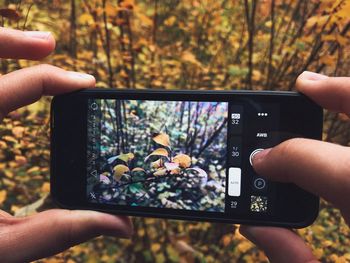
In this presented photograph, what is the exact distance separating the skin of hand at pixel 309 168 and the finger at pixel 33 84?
63 centimetres

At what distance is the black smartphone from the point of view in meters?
1.09

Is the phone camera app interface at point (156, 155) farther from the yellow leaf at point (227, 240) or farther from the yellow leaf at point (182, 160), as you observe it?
the yellow leaf at point (227, 240)

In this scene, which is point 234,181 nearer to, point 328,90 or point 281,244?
point 281,244

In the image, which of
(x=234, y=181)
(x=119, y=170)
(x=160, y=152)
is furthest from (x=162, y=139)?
(x=234, y=181)

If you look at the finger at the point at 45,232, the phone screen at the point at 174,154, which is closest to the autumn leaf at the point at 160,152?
the phone screen at the point at 174,154

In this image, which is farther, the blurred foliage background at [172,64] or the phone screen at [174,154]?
the blurred foliage background at [172,64]

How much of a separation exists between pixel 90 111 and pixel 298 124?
66 centimetres

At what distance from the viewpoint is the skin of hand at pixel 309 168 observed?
29.4 inches

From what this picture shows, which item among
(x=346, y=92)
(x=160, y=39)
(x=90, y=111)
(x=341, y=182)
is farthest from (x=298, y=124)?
(x=160, y=39)

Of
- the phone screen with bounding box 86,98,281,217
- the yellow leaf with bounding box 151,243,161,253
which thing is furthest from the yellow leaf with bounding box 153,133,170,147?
the yellow leaf with bounding box 151,243,161,253

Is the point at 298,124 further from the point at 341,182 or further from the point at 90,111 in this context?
the point at 90,111

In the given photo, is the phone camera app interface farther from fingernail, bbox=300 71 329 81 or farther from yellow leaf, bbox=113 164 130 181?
fingernail, bbox=300 71 329 81

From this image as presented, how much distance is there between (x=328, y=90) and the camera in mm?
943

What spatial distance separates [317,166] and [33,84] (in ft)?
2.75
